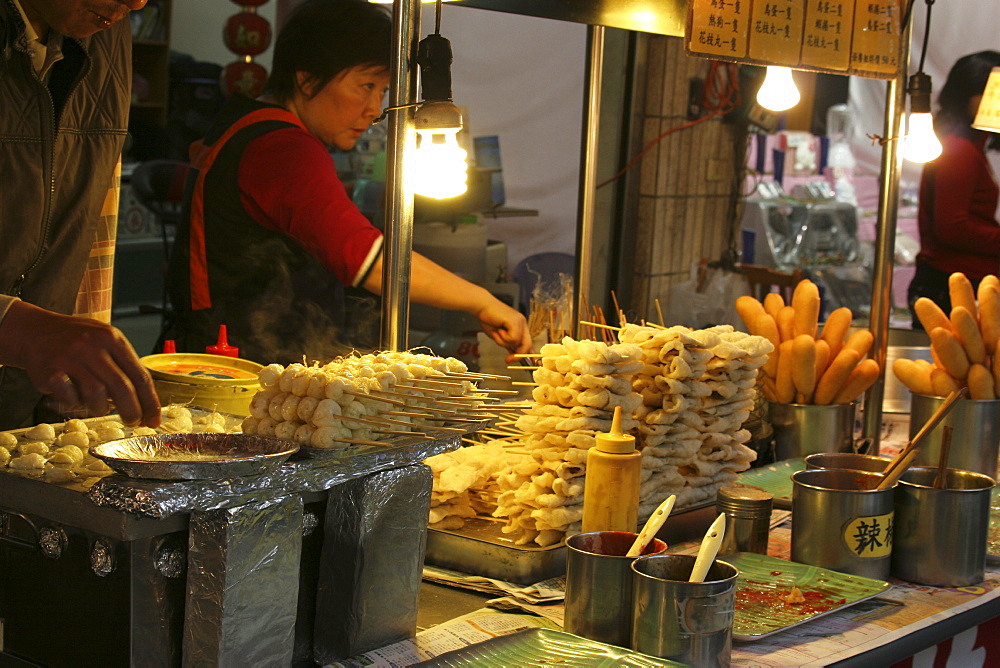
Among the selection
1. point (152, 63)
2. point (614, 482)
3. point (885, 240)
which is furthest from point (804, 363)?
point (152, 63)

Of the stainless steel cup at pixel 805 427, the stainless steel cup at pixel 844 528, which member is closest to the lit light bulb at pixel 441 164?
the stainless steel cup at pixel 844 528

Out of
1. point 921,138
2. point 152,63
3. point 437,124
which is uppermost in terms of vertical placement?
point 152,63

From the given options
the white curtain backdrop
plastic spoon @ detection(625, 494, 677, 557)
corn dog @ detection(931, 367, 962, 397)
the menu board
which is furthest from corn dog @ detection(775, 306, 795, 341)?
the white curtain backdrop

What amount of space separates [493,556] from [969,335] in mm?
1507

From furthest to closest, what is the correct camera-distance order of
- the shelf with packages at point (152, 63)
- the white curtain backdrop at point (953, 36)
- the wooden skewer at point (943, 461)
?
1. the shelf with packages at point (152, 63)
2. the white curtain backdrop at point (953, 36)
3. the wooden skewer at point (943, 461)

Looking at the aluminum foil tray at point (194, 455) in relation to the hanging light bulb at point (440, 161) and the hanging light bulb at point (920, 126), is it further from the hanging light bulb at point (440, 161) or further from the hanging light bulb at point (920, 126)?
the hanging light bulb at point (920, 126)

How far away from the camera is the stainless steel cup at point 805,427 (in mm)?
2666

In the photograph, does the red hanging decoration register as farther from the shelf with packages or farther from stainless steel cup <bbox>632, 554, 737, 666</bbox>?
stainless steel cup <bbox>632, 554, 737, 666</bbox>

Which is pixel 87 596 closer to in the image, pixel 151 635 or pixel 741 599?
pixel 151 635

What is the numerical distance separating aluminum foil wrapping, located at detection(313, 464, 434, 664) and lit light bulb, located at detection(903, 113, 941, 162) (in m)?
1.93

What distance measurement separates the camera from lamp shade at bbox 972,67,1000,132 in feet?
10.8

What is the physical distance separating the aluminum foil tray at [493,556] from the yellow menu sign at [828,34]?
146 centimetres

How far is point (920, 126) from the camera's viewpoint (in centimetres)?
282

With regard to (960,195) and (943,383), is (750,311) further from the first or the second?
(960,195)
